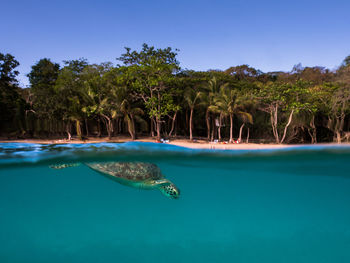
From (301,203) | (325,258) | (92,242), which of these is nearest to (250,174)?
(301,203)

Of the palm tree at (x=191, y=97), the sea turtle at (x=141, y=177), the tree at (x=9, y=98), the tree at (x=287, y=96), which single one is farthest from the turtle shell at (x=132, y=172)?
the tree at (x=9, y=98)

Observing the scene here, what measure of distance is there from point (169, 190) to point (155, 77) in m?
14.6

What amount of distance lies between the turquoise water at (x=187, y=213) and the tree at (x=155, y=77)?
384 inches

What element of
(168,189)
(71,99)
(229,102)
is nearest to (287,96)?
(229,102)

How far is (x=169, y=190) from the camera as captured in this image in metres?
6.10

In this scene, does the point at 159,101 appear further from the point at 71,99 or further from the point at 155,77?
the point at 71,99

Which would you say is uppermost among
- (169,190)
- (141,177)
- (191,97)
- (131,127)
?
(191,97)

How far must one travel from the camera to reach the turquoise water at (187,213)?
3.92m

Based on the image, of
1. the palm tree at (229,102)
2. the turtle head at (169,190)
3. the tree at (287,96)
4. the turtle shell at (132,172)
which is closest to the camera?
the turtle head at (169,190)

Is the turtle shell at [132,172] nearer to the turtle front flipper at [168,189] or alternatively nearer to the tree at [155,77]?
the turtle front flipper at [168,189]

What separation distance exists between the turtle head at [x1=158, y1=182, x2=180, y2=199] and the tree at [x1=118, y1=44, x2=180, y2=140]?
1219 centimetres

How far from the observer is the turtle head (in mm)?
5973

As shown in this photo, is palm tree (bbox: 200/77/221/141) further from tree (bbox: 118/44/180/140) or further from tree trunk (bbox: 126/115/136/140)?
tree trunk (bbox: 126/115/136/140)

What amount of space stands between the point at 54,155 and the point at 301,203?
34.9ft
